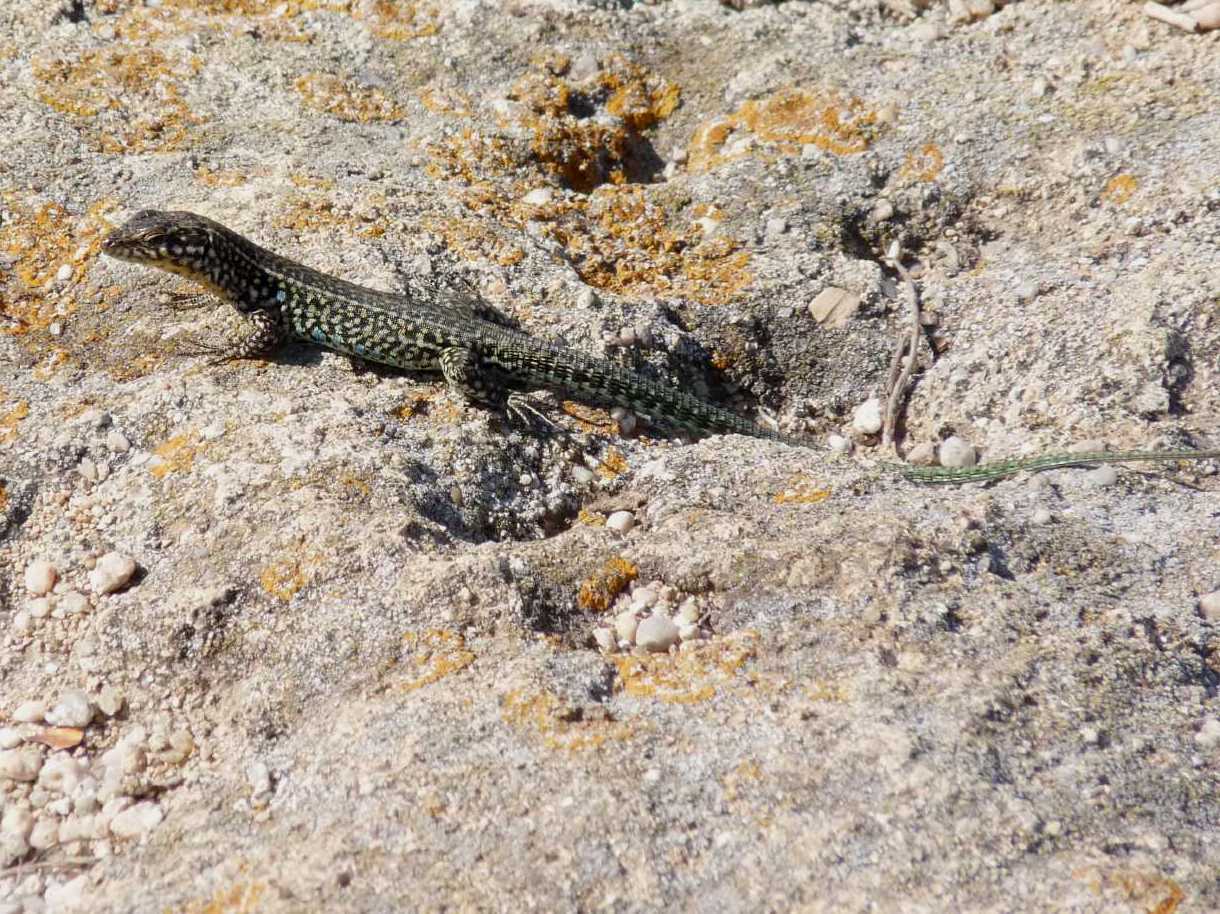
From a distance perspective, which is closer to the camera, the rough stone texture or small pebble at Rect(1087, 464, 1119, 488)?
the rough stone texture

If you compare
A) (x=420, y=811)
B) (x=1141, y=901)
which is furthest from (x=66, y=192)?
(x=1141, y=901)

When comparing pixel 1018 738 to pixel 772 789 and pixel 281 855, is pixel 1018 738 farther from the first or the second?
pixel 281 855

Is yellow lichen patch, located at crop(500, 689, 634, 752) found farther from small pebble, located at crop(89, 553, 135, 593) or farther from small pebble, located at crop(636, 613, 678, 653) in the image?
small pebble, located at crop(89, 553, 135, 593)

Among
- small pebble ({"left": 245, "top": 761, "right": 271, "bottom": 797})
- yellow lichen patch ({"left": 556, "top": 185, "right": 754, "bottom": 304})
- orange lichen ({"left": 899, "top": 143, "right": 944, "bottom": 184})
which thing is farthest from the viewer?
orange lichen ({"left": 899, "top": 143, "right": 944, "bottom": 184})

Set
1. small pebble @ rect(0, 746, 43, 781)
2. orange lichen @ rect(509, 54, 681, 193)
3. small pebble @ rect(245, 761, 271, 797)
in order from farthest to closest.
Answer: orange lichen @ rect(509, 54, 681, 193), small pebble @ rect(0, 746, 43, 781), small pebble @ rect(245, 761, 271, 797)

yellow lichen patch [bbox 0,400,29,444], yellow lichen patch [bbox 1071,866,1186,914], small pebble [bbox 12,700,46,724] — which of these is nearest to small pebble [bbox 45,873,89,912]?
small pebble [bbox 12,700,46,724]

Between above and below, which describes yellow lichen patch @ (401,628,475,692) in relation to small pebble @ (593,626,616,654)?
above

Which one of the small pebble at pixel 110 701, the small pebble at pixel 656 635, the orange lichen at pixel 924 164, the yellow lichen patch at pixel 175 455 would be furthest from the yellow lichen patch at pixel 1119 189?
the small pebble at pixel 110 701
